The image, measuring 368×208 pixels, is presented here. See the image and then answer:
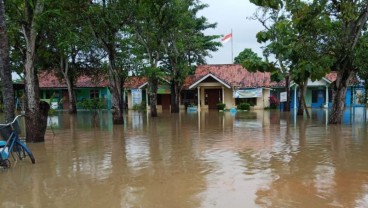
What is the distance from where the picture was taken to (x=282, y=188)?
20.6ft

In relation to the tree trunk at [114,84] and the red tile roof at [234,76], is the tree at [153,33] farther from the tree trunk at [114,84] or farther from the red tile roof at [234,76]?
the red tile roof at [234,76]

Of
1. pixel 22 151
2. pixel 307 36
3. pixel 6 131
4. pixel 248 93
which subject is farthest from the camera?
pixel 248 93

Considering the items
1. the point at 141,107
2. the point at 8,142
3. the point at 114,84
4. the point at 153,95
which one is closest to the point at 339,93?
the point at 114,84

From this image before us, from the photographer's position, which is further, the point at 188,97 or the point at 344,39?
the point at 188,97

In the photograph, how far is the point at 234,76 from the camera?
39.2m

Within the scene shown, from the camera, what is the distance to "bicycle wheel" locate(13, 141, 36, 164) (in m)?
8.57

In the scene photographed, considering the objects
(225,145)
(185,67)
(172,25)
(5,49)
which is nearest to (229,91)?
(185,67)

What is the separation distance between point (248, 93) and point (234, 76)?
119 inches

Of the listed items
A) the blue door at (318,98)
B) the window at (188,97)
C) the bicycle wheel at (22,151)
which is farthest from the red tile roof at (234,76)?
the bicycle wheel at (22,151)

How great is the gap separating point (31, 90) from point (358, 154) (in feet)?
32.2

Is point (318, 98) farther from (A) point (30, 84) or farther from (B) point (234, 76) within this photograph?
(A) point (30, 84)

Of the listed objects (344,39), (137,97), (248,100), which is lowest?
(248,100)

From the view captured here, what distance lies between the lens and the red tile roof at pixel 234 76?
123ft

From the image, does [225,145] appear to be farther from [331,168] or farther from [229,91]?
[229,91]
